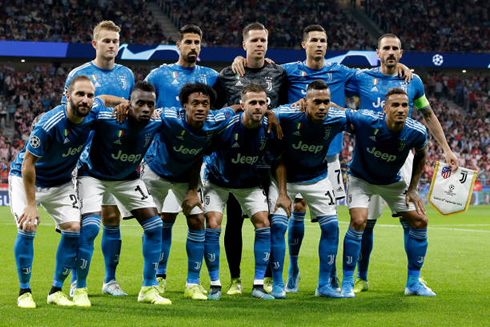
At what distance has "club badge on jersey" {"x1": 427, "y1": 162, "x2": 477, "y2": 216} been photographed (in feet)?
25.8

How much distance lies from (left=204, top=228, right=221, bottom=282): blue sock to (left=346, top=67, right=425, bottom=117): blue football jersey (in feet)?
7.26

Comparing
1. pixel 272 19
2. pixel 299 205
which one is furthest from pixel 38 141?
pixel 272 19

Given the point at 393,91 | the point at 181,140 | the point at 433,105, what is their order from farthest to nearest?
the point at 433,105 < the point at 393,91 < the point at 181,140

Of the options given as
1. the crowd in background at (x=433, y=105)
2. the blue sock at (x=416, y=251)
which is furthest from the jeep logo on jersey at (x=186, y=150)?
the crowd in background at (x=433, y=105)

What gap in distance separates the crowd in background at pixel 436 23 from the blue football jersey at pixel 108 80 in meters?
29.5

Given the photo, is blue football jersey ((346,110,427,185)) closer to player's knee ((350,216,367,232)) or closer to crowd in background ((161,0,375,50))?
player's knee ((350,216,367,232))

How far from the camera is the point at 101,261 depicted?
10172 millimetres

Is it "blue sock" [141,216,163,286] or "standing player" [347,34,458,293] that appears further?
"standing player" [347,34,458,293]

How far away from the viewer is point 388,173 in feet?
23.6

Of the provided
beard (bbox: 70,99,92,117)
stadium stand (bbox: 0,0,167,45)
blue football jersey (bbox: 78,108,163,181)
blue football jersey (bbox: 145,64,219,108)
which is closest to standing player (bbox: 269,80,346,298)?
blue football jersey (bbox: 145,64,219,108)

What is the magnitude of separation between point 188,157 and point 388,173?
211cm

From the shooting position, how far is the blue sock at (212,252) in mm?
6945

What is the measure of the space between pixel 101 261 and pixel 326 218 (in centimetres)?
436

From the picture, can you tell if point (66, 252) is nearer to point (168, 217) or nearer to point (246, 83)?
point (168, 217)
